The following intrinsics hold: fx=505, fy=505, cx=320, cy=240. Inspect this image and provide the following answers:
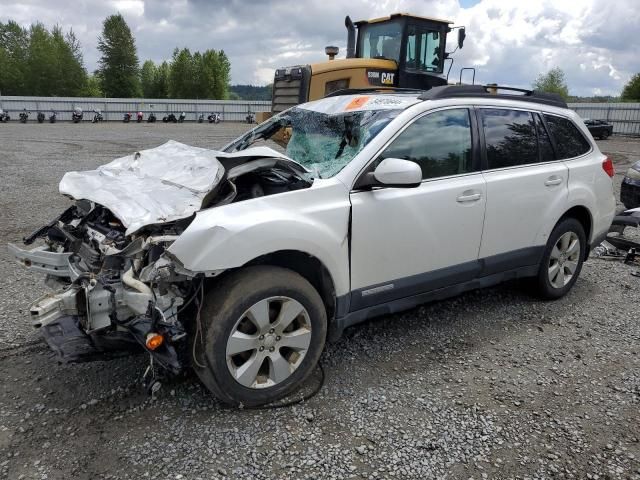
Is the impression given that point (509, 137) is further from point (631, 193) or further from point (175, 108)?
point (175, 108)

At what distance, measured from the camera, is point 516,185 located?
4027mm

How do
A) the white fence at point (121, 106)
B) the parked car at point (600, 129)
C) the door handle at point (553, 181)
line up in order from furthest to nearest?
1. the white fence at point (121, 106)
2. the parked car at point (600, 129)
3. the door handle at point (553, 181)

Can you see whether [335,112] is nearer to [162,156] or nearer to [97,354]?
[162,156]

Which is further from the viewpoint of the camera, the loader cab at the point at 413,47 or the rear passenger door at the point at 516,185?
the loader cab at the point at 413,47

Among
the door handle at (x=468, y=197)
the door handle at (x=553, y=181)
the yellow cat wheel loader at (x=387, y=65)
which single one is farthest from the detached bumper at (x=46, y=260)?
the yellow cat wheel loader at (x=387, y=65)

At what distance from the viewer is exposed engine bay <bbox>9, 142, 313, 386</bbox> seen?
2660mm

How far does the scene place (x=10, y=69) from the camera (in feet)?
211

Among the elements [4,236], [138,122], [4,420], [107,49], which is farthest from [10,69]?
[4,420]

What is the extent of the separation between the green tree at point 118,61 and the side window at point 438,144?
69407mm

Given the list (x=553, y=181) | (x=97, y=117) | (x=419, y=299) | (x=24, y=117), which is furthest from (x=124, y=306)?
(x=97, y=117)

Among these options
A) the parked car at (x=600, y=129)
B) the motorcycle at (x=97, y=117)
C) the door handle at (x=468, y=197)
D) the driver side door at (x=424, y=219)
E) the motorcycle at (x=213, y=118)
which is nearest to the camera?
the driver side door at (x=424, y=219)

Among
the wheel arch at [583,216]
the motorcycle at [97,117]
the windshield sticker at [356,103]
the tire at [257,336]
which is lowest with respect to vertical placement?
the tire at [257,336]

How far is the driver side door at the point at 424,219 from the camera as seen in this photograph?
10.8 feet

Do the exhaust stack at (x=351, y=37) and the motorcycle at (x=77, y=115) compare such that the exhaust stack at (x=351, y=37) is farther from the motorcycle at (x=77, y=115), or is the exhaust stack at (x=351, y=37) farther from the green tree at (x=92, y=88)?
the green tree at (x=92, y=88)
